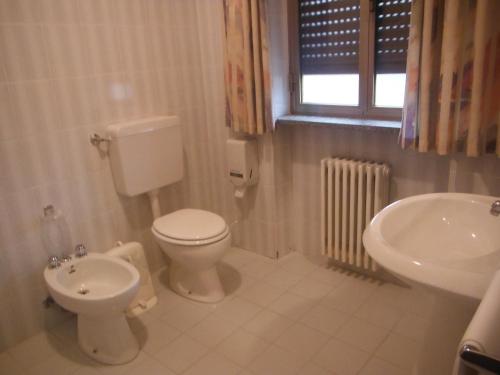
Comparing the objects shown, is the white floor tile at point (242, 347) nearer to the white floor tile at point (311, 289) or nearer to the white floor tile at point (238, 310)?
the white floor tile at point (238, 310)

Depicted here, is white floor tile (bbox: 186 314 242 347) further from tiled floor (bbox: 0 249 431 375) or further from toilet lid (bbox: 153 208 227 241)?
toilet lid (bbox: 153 208 227 241)

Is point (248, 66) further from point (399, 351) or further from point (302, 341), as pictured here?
point (399, 351)

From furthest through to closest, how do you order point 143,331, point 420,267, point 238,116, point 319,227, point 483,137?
point 319,227 < point 238,116 < point 143,331 < point 483,137 < point 420,267

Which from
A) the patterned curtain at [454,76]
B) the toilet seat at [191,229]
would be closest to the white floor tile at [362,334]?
the toilet seat at [191,229]

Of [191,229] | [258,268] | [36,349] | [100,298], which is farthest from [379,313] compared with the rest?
[36,349]

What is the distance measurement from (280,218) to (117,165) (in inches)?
42.3

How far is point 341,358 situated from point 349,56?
1.56 metres

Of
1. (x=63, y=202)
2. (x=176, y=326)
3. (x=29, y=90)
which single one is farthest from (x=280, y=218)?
(x=29, y=90)

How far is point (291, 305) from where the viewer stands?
2305 millimetres

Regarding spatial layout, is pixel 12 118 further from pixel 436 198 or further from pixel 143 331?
pixel 436 198

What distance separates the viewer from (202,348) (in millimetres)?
2033

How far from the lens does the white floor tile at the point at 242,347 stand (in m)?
1.95

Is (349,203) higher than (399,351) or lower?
higher

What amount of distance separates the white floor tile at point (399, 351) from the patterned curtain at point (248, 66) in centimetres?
128
